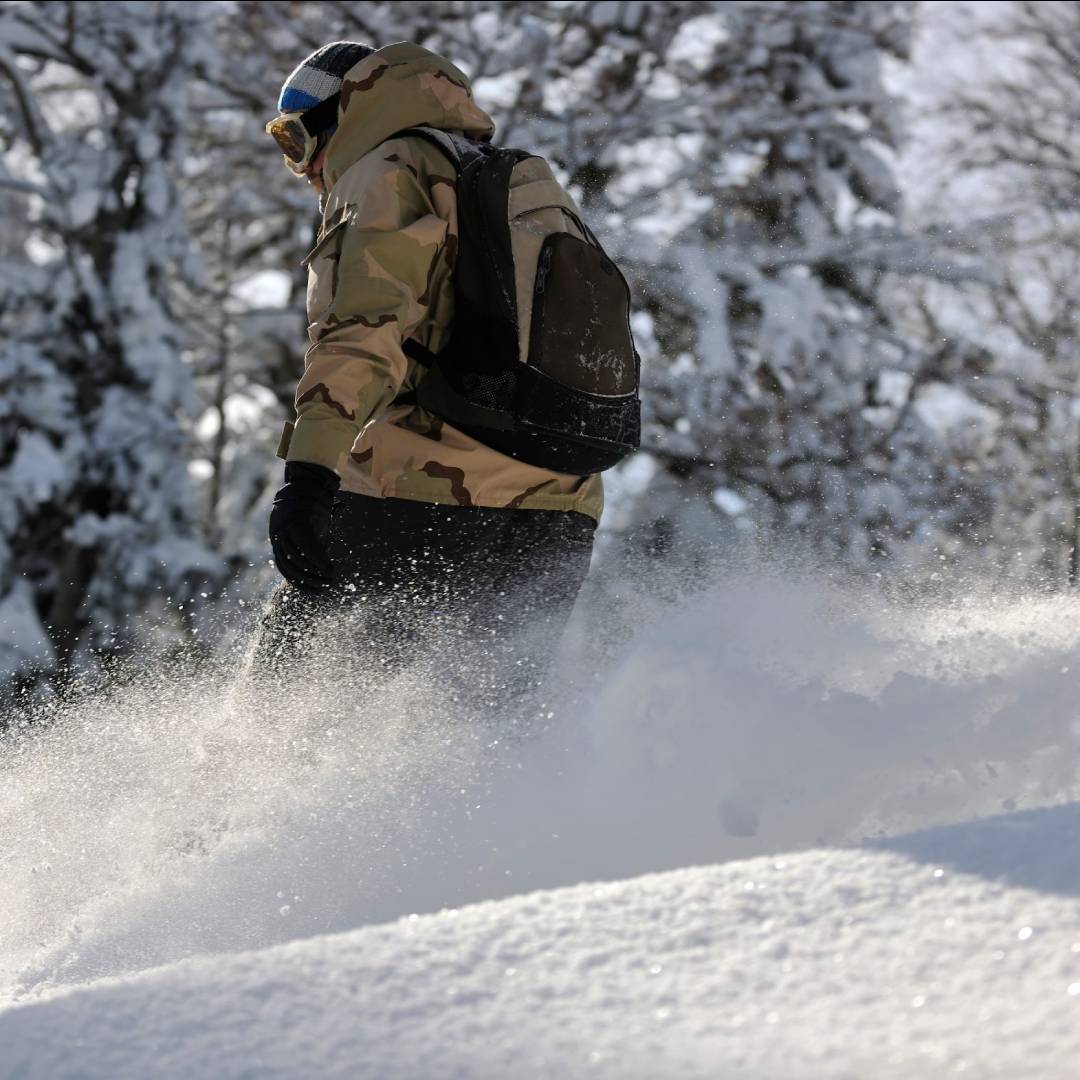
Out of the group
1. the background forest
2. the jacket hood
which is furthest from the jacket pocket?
the background forest

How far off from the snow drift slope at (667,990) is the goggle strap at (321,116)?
71.2 inches

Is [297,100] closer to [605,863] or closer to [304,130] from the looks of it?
[304,130]

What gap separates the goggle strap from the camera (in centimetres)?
274

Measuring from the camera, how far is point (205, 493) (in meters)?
13.9

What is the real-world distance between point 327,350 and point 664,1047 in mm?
1582

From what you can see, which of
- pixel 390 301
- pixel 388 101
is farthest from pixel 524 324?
pixel 388 101

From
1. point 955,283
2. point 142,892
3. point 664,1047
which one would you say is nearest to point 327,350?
point 142,892

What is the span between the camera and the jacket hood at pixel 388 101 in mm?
2600

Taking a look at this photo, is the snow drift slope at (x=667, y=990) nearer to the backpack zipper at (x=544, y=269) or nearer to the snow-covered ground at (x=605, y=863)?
the snow-covered ground at (x=605, y=863)

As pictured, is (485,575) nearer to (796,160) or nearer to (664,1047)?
(664,1047)

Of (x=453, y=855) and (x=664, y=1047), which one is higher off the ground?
(x=664, y=1047)

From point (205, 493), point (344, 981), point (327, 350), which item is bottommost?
point (205, 493)

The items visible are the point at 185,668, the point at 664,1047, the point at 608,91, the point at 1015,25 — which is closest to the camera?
the point at 664,1047

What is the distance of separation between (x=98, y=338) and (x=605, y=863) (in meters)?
7.54
